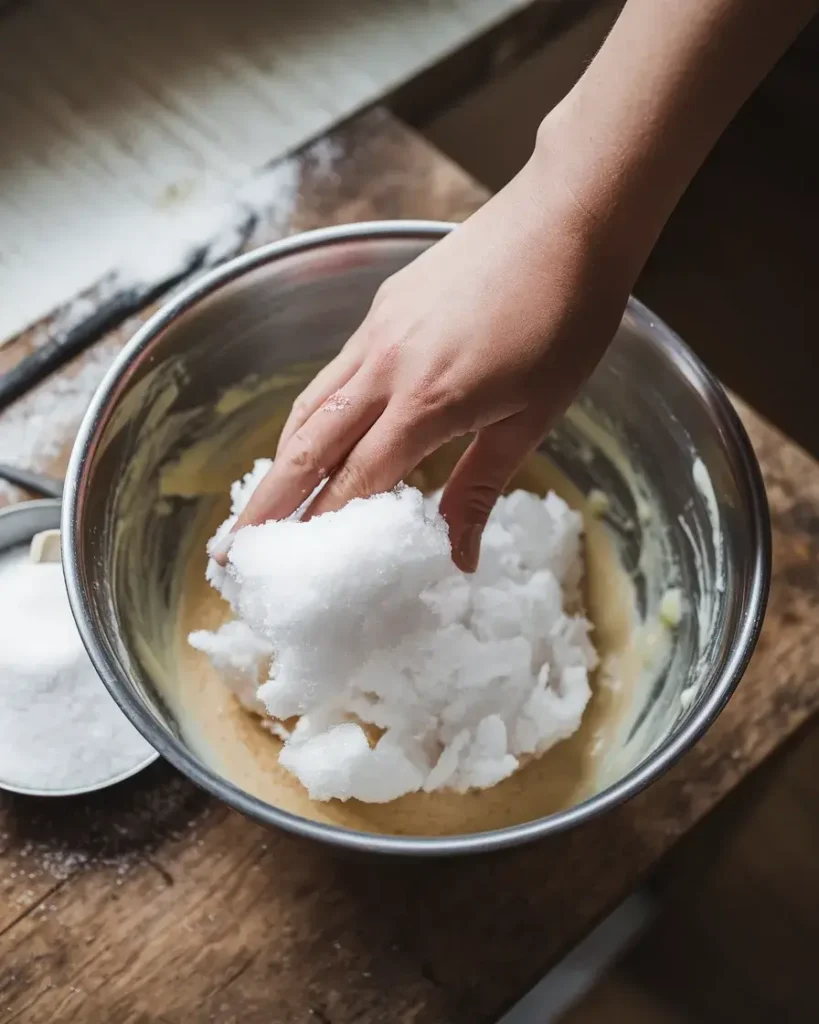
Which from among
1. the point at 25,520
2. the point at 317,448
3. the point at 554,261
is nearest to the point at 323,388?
the point at 317,448

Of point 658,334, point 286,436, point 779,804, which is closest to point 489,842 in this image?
point 286,436

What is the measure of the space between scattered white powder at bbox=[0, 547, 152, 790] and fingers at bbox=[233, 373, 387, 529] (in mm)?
203

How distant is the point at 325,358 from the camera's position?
86 centimetres

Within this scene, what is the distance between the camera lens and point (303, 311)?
2.66 feet

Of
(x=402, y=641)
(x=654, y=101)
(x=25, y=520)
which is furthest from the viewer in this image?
(x=25, y=520)

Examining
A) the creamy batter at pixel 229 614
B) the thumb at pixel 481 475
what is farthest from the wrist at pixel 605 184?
the creamy batter at pixel 229 614

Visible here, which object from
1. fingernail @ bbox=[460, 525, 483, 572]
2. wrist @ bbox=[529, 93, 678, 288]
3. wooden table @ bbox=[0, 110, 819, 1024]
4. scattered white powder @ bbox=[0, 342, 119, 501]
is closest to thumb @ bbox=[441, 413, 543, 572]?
fingernail @ bbox=[460, 525, 483, 572]

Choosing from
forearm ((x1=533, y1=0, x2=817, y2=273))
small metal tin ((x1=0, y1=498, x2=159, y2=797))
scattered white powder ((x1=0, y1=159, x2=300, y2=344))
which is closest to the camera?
forearm ((x1=533, y1=0, x2=817, y2=273))

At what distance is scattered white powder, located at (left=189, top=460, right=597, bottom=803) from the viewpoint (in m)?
0.60

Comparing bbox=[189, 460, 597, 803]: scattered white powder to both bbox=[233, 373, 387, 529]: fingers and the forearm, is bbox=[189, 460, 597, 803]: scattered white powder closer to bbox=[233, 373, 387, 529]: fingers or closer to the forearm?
bbox=[233, 373, 387, 529]: fingers

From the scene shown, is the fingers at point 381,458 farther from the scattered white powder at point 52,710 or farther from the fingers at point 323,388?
the scattered white powder at point 52,710

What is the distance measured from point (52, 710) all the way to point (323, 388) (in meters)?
0.32

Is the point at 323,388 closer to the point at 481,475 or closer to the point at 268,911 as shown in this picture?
the point at 481,475

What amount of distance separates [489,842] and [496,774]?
0.17 metres
